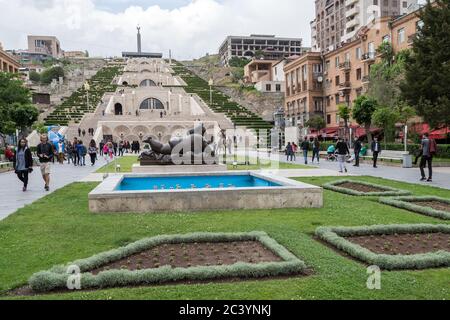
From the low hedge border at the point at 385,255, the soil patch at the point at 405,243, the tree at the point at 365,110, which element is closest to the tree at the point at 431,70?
the tree at the point at 365,110

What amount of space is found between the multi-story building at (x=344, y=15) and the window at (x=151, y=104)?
33.1m

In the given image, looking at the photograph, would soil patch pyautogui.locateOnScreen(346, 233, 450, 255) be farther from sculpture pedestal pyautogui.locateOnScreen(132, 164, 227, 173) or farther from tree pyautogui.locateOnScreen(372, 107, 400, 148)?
tree pyautogui.locateOnScreen(372, 107, 400, 148)

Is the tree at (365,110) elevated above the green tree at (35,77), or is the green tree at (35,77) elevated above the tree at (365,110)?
the green tree at (35,77)

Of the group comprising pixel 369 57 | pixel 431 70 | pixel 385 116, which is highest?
pixel 369 57

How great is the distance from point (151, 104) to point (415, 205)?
7529 cm

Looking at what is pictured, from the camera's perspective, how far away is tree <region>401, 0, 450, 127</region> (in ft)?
76.2

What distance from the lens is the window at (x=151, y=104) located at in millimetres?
80688

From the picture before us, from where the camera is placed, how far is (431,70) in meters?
24.5

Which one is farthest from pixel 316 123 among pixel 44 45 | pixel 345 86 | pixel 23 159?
pixel 44 45

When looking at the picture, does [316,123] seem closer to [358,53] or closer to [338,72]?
[338,72]

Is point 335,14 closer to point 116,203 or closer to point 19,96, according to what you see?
point 19,96

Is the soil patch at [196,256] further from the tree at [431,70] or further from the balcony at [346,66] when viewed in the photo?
the balcony at [346,66]

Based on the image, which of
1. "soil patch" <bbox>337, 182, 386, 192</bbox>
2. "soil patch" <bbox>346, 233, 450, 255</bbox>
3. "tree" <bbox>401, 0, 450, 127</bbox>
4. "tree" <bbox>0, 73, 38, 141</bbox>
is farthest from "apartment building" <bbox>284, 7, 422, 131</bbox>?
"soil patch" <bbox>346, 233, 450, 255</bbox>
